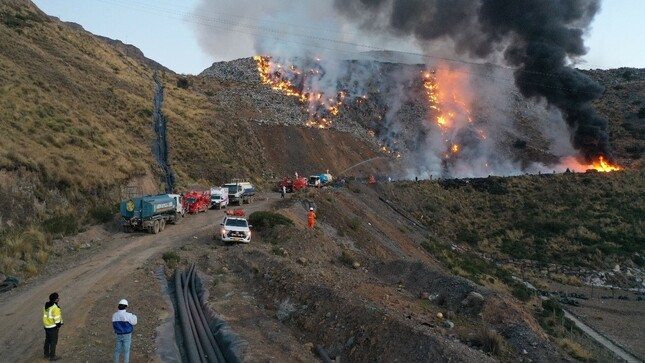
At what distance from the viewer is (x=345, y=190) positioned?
4594 cm

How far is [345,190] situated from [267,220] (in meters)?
18.5

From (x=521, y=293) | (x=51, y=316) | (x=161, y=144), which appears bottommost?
(x=521, y=293)

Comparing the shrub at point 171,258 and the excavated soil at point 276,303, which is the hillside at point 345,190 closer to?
the excavated soil at point 276,303

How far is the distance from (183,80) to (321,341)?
77957 mm

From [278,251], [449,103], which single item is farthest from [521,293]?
[449,103]

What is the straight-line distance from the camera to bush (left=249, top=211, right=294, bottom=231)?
2814 cm

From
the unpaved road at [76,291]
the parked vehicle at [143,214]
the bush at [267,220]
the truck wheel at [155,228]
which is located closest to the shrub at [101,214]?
the parked vehicle at [143,214]

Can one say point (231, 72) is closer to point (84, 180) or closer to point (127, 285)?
point (84, 180)

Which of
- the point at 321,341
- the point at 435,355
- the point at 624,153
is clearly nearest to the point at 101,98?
the point at 321,341

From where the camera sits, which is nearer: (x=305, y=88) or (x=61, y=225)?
(x=61, y=225)

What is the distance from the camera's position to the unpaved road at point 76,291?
1174 centimetres

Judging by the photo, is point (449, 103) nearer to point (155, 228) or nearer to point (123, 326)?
point (155, 228)

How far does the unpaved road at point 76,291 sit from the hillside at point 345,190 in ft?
3.29

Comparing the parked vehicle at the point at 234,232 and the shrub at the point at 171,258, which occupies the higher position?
the parked vehicle at the point at 234,232
